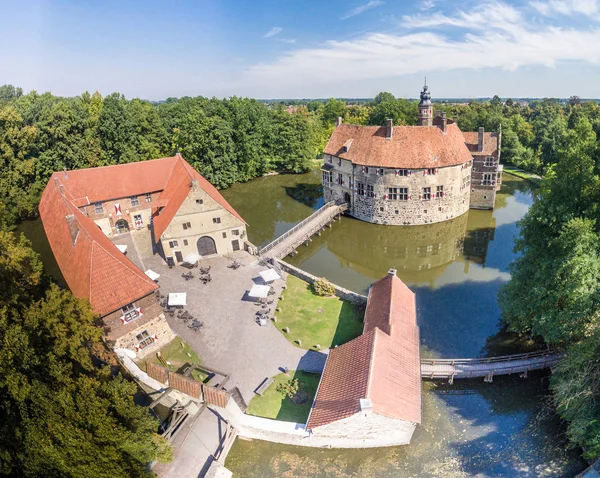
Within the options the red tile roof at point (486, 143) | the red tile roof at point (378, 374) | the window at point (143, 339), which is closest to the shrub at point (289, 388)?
the red tile roof at point (378, 374)

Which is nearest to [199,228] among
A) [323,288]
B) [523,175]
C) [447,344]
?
[323,288]

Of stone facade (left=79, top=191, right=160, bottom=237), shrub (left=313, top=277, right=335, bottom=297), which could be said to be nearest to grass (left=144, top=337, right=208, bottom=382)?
shrub (left=313, top=277, right=335, bottom=297)

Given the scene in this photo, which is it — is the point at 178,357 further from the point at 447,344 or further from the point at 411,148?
the point at 411,148

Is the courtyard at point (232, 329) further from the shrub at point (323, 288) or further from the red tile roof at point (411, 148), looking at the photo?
the red tile roof at point (411, 148)

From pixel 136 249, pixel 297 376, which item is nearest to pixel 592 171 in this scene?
pixel 297 376

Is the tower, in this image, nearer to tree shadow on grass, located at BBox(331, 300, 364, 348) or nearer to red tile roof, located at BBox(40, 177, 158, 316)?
tree shadow on grass, located at BBox(331, 300, 364, 348)

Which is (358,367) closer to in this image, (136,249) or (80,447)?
(80,447)
